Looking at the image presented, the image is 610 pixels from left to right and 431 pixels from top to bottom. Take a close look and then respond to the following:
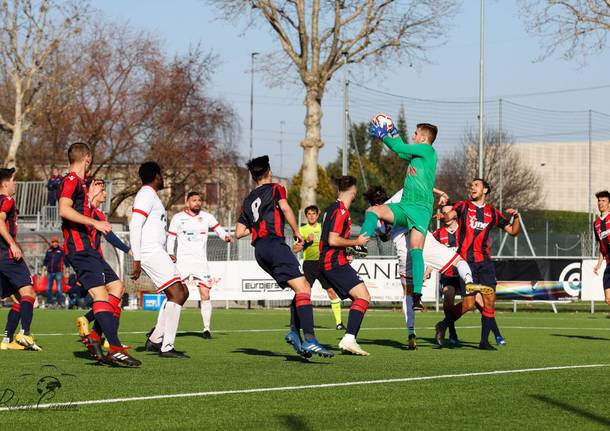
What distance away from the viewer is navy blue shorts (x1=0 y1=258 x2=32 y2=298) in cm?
1354

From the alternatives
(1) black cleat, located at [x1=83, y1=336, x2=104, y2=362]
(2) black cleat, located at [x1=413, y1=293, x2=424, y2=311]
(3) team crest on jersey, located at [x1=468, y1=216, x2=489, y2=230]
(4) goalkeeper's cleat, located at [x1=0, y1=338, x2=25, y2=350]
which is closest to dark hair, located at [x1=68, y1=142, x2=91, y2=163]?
(1) black cleat, located at [x1=83, y1=336, x2=104, y2=362]

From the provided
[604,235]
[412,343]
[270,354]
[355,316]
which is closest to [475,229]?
[412,343]

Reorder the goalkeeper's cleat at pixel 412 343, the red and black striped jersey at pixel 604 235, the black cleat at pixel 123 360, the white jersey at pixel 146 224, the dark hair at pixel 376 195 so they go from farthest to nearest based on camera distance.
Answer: the red and black striped jersey at pixel 604 235 < the goalkeeper's cleat at pixel 412 343 < the dark hair at pixel 376 195 < the white jersey at pixel 146 224 < the black cleat at pixel 123 360

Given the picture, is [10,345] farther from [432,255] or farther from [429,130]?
[429,130]

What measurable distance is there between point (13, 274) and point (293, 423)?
7810 mm

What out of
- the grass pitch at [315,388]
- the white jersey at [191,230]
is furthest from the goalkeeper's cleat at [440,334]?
the white jersey at [191,230]

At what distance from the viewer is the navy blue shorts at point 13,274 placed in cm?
1354

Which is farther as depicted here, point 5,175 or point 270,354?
point 5,175

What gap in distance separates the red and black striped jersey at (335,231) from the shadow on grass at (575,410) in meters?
4.35

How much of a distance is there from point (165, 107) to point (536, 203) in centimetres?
3288

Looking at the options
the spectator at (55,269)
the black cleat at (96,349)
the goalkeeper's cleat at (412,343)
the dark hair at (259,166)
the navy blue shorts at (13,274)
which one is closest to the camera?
the black cleat at (96,349)

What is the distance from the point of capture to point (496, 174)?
234 ft

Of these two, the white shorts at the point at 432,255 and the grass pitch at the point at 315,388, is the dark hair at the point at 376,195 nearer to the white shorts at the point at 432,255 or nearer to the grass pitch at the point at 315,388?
the white shorts at the point at 432,255

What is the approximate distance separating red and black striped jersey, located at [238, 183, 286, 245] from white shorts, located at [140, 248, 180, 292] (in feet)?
3.35
